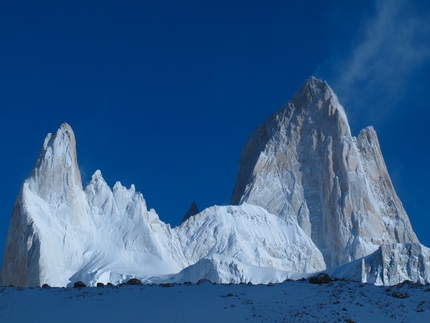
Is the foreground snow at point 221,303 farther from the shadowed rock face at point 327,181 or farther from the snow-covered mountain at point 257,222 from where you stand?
the shadowed rock face at point 327,181

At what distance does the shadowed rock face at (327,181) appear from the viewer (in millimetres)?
76188

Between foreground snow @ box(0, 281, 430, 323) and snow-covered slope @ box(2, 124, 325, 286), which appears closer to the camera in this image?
foreground snow @ box(0, 281, 430, 323)

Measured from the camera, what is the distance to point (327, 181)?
80.1 m

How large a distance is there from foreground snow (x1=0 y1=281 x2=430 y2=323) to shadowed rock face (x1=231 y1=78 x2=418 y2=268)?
4843cm

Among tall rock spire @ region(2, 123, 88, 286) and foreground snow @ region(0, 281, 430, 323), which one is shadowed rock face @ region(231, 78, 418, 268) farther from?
foreground snow @ region(0, 281, 430, 323)

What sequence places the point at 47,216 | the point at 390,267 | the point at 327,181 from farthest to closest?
1. the point at 327,181
2. the point at 47,216
3. the point at 390,267

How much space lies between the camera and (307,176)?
82625 mm

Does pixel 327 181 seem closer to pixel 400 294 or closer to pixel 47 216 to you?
pixel 47 216

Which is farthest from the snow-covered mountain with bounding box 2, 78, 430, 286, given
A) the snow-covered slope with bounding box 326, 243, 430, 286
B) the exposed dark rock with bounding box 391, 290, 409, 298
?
the exposed dark rock with bounding box 391, 290, 409, 298

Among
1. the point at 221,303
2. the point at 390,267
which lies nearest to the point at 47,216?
the point at 390,267

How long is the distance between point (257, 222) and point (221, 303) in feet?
160

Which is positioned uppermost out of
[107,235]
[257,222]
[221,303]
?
[257,222]

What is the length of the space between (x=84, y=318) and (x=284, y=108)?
7081 centimetres

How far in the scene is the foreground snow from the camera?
22.0 m
